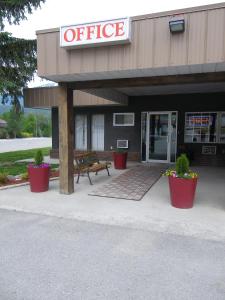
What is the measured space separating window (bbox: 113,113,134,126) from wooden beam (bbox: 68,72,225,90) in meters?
5.59

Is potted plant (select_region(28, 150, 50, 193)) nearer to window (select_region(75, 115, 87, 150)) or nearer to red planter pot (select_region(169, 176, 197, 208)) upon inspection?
red planter pot (select_region(169, 176, 197, 208))

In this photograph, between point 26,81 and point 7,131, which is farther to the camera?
point 7,131

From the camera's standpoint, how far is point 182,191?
4.73m

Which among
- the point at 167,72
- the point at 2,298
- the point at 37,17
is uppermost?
the point at 37,17

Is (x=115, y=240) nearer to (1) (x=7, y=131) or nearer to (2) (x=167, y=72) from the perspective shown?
(2) (x=167, y=72)

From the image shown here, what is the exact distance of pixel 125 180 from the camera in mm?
7125

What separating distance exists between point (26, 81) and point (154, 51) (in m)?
8.84

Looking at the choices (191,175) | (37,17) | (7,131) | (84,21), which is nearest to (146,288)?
(191,175)

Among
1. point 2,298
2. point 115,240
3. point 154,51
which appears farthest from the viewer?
point 154,51

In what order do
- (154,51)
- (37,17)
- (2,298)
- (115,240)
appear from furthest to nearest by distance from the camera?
(37,17)
(154,51)
(115,240)
(2,298)

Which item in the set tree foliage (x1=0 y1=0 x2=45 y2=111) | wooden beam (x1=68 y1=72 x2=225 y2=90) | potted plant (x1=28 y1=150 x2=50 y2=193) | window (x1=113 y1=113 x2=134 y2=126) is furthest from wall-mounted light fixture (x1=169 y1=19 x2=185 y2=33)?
tree foliage (x1=0 y1=0 x2=45 y2=111)

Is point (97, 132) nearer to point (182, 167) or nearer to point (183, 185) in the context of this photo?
point (182, 167)

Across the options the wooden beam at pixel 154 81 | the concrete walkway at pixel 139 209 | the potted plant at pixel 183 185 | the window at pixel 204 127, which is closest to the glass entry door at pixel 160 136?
the window at pixel 204 127

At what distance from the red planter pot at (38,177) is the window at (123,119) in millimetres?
5706
